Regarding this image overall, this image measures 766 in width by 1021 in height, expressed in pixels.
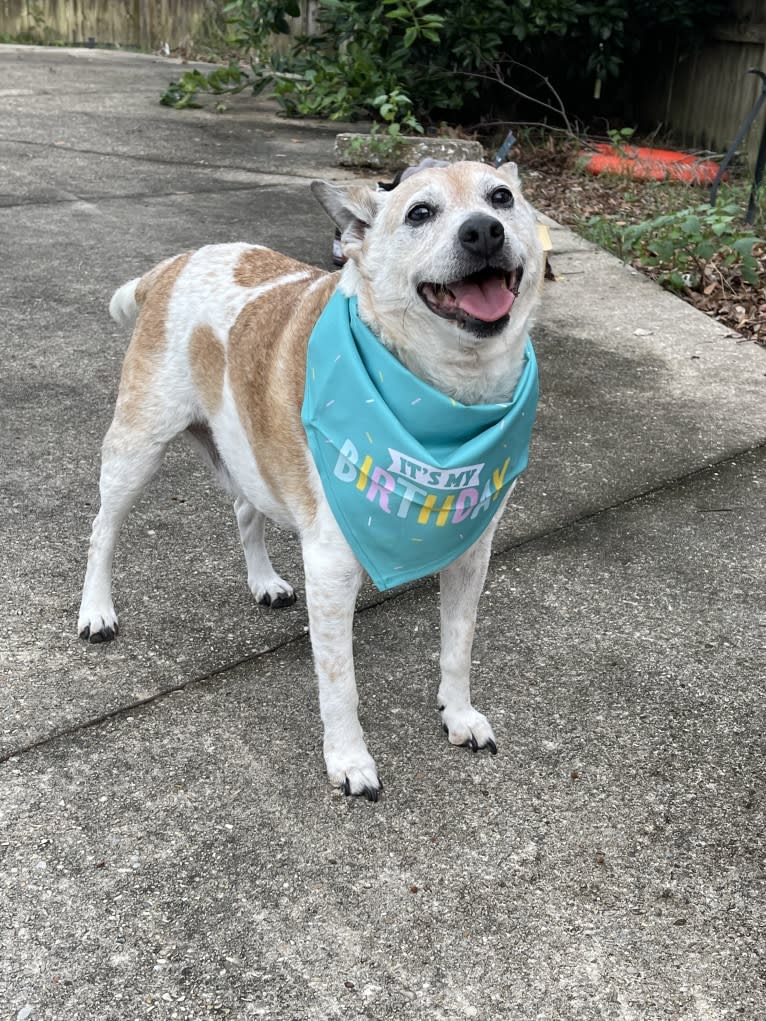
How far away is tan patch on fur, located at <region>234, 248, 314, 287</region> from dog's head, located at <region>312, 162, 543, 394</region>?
0.52 m

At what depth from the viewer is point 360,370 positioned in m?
2.73

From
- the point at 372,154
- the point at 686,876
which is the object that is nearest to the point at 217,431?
the point at 686,876

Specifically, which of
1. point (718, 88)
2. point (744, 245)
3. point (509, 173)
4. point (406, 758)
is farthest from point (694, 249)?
point (406, 758)

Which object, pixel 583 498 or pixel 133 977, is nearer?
pixel 133 977

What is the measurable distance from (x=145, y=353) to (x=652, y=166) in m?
7.01

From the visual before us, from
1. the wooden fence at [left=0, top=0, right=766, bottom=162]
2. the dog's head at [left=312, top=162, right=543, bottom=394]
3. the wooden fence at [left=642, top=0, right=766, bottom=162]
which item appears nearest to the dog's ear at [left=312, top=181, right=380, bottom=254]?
the dog's head at [left=312, top=162, right=543, bottom=394]

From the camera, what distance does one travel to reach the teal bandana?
2.75 metres

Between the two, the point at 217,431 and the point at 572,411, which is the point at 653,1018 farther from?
the point at 572,411

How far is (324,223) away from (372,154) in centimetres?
158

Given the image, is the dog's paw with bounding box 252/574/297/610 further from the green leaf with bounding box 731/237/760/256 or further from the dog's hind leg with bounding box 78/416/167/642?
the green leaf with bounding box 731/237/760/256

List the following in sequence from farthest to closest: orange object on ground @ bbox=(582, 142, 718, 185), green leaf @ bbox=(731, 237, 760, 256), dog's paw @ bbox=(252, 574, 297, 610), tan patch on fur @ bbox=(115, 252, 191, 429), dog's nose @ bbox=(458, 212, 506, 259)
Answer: orange object on ground @ bbox=(582, 142, 718, 185), green leaf @ bbox=(731, 237, 760, 256), dog's paw @ bbox=(252, 574, 297, 610), tan patch on fur @ bbox=(115, 252, 191, 429), dog's nose @ bbox=(458, 212, 506, 259)

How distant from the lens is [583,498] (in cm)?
443

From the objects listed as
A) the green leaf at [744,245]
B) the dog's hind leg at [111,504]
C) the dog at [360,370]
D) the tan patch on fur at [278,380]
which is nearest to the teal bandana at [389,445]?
the dog at [360,370]

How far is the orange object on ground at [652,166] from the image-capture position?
356 inches
